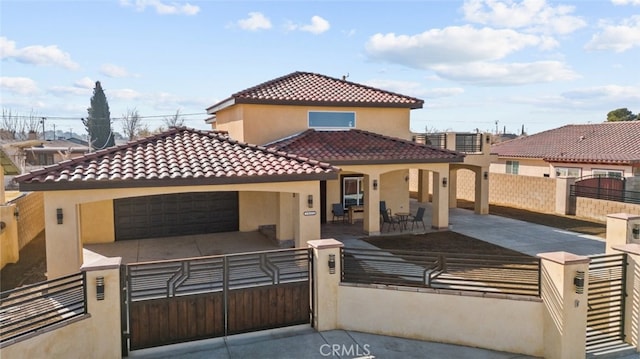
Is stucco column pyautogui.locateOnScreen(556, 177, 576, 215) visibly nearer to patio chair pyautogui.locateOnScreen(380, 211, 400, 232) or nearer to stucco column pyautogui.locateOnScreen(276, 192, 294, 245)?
patio chair pyautogui.locateOnScreen(380, 211, 400, 232)

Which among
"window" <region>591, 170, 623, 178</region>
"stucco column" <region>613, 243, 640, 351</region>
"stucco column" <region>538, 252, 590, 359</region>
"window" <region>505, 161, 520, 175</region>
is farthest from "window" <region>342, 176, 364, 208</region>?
"window" <region>505, 161, 520, 175</region>

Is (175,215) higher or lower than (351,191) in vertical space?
lower

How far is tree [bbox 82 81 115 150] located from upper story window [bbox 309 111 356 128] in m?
51.5

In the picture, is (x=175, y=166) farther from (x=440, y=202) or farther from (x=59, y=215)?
(x=440, y=202)

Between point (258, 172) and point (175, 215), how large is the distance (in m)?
6.33

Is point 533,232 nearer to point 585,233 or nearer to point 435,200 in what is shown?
point 585,233

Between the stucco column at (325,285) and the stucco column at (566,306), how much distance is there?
444 centimetres

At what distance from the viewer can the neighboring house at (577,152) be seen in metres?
26.0

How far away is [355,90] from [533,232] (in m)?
10.4

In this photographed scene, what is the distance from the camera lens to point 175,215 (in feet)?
55.5

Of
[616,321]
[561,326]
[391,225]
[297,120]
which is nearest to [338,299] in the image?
[561,326]

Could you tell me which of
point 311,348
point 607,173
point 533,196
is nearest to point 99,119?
point 533,196

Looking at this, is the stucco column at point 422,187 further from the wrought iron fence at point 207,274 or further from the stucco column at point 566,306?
the wrought iron fence at point 207,274

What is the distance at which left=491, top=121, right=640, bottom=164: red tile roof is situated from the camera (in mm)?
26594
